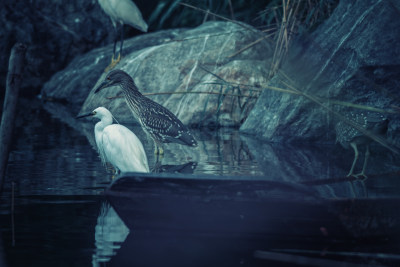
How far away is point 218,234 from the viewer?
161 inches

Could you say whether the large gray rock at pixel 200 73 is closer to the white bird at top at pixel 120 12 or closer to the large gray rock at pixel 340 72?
the white bird at top at pixel 120 12

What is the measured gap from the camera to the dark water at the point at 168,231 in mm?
3643

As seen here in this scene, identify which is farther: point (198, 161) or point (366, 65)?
point (366, 65)

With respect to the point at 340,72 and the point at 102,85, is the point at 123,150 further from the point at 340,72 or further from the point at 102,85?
the point at 340,72

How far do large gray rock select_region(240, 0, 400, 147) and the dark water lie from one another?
1.50 m

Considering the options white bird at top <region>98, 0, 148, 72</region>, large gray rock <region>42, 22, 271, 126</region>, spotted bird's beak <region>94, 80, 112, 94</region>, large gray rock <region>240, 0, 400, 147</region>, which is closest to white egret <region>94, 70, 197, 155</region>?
spotted bird's beak <region>94, 80, 112, 94</region>

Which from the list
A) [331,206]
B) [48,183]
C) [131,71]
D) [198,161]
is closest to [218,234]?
[331,206]

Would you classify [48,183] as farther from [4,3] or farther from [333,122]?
[4,3]

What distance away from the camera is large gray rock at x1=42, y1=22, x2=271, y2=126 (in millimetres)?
11141

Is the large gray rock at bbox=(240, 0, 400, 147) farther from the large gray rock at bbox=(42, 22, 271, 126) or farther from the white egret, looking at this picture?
the white egret

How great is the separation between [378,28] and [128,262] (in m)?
5.82

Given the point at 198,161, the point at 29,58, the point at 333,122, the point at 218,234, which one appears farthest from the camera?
the point at 29,58

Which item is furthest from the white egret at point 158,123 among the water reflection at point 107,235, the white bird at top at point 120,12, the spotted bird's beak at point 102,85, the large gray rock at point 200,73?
the white bird at top at point 120,12

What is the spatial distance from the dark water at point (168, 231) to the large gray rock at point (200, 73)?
12.9ft
